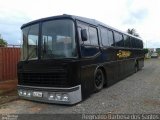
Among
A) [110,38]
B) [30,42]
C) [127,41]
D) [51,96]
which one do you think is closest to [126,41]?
[127,41]

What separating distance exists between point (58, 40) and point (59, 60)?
68 cm

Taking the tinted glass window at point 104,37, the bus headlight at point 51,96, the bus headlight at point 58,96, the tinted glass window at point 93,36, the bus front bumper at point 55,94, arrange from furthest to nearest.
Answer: the tinted glass window at point 104,37 < the tinted glass window at point 93,36 < the bus headlight at point 51,96 < the bus headlight at point 58,96 < the bus front bumper at point 55,94

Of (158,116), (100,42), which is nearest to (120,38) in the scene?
(100,42)

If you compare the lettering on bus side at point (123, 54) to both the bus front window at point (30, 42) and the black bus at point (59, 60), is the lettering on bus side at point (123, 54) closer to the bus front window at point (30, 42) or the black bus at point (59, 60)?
the black bus at point (59, 60)

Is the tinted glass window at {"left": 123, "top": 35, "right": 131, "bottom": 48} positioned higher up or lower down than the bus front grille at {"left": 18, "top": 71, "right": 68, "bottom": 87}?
higher up

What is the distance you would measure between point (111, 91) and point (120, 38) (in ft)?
14.5

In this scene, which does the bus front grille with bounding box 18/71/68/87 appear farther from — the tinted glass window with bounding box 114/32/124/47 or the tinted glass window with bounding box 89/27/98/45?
the tinted glass window with bounding box 114/32/124/47

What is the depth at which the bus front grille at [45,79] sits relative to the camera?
7.31m

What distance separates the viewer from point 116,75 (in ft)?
38.4

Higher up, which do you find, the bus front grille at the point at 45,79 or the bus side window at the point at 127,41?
the bus side window at the point at 127,41

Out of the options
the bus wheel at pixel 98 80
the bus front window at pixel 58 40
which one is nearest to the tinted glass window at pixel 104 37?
the bus wheel at pixel 98 80

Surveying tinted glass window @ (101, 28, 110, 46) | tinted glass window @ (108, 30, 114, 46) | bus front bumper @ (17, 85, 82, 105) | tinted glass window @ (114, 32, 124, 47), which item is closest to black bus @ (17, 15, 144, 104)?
bus front bumper @ (17, 85, 82, 105)

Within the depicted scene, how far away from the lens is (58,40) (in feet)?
25.3

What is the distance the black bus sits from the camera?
24.1 feet
